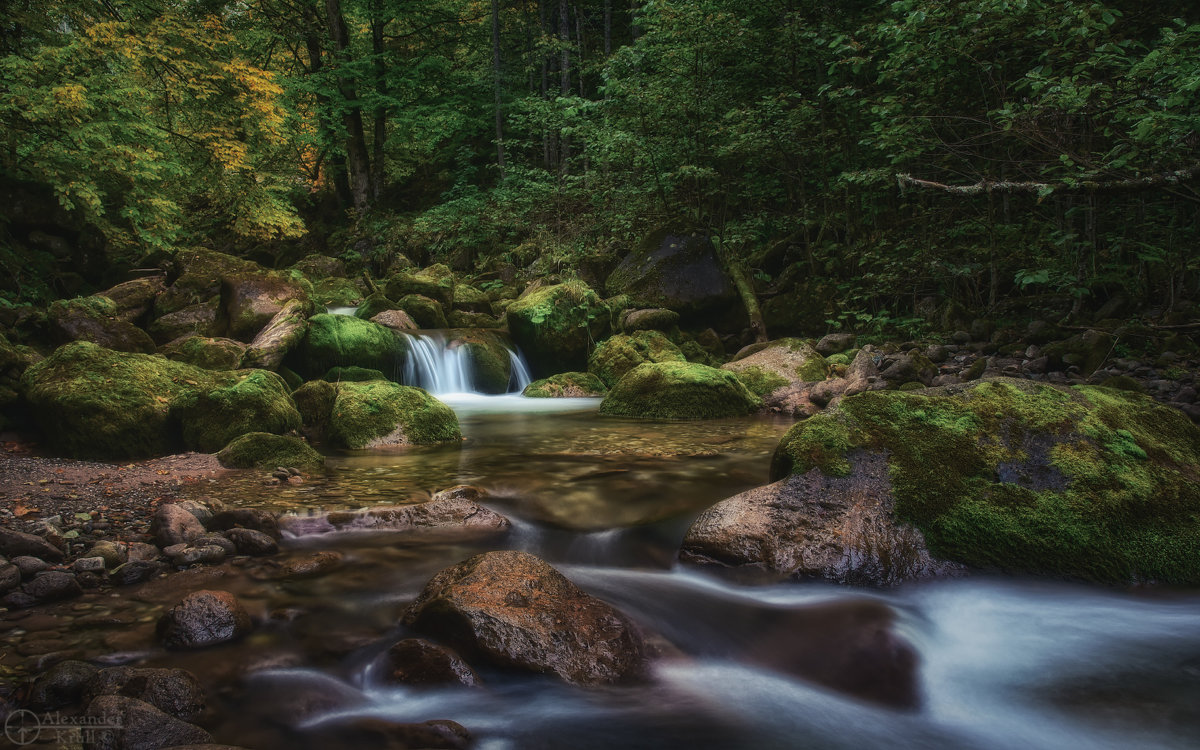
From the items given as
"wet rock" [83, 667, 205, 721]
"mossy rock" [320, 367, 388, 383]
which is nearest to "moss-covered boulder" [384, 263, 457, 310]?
"mossy rock" [320, 367, 388, 383]

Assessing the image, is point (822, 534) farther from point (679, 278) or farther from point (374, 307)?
point (374, 307)

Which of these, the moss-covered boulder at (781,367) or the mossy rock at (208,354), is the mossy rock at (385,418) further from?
the moss-covered boulder at (781,367)

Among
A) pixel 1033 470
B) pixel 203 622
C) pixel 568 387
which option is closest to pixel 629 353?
pixel 568 387

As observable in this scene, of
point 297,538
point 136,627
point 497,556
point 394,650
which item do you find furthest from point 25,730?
point 297,538

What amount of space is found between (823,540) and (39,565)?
14.3ft

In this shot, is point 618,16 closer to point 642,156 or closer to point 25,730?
point 642,156

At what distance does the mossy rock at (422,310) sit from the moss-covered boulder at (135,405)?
6.91 metres

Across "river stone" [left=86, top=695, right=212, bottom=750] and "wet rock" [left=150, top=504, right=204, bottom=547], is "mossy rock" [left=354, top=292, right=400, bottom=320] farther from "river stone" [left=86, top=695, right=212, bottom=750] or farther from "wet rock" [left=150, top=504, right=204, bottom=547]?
"river stone" [left=86, top=695, right=212, bottom=750]

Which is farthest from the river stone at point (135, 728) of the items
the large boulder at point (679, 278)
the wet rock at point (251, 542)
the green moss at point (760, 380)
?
the large boulder at point (679, 278)

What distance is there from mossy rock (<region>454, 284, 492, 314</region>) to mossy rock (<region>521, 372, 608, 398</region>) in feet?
14.7

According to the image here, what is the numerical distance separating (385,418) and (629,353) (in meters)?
5.51

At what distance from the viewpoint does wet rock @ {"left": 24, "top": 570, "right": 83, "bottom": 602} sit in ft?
10.4

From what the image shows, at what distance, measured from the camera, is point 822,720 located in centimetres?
276

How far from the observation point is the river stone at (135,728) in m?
2.07
